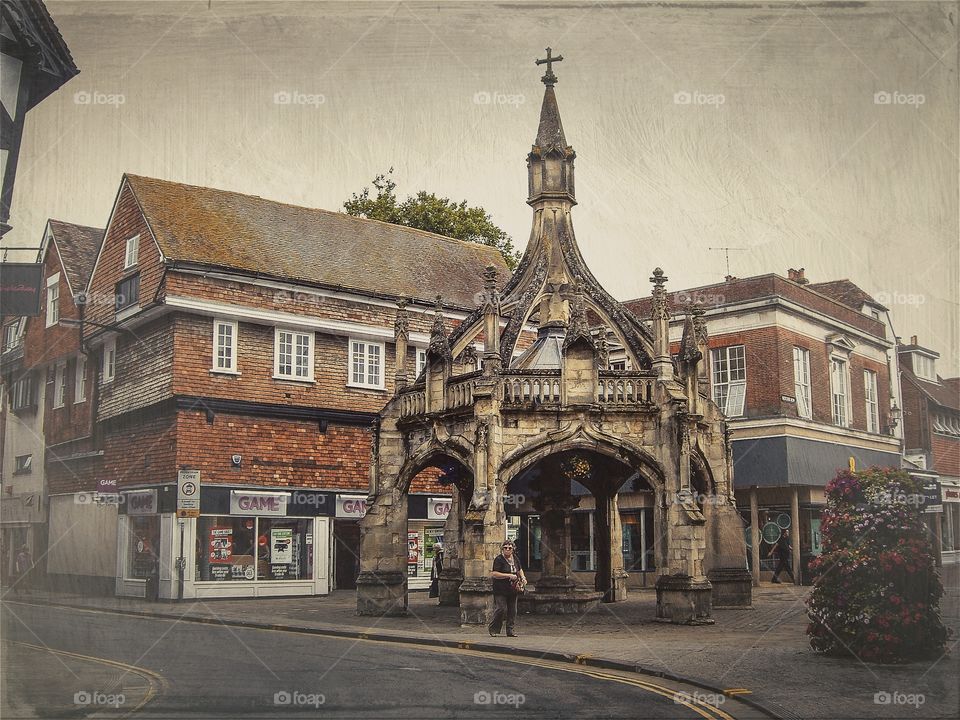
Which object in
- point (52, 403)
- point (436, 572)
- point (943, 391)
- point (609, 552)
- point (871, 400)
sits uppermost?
point (871, 400)

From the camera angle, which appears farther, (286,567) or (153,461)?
(286,567)

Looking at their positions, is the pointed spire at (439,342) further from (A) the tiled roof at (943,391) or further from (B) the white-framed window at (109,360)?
(A) the tiled roof at (943,391)

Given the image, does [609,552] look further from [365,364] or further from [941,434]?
[941,434]

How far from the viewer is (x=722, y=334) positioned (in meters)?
34.9

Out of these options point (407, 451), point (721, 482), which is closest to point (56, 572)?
point (407, 451)

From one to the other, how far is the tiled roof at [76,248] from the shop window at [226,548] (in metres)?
10.4

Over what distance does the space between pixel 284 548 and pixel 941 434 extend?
1927 cm

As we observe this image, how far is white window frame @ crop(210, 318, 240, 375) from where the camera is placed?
1123 inches

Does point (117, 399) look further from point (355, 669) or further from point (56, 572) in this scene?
point (355, 669)

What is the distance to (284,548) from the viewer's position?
29.6 metres

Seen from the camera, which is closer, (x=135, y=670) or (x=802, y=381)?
(x=135, y=670)

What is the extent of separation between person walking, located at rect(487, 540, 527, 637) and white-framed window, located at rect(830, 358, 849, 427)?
18.1m

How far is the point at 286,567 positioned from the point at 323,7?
19464 millimetres

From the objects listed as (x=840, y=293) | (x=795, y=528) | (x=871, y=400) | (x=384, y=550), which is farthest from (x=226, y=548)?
(x=871, y=400)
